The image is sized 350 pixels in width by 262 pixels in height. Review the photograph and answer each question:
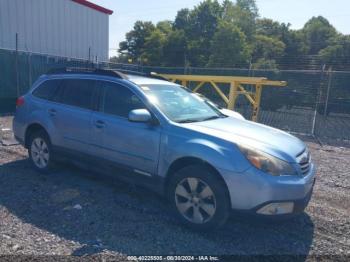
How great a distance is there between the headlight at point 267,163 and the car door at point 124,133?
1.13 metres

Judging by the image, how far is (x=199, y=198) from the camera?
12.4 feet

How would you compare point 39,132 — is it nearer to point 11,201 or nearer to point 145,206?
point 11,201

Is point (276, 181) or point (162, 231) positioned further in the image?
point (162, 231)

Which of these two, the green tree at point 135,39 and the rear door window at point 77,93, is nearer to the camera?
the rear door window at point 77,93

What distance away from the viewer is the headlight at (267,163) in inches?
138

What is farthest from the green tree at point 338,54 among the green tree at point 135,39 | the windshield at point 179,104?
the green tree at point 135,39

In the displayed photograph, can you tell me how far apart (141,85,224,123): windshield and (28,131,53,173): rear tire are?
A: 2.08 meters

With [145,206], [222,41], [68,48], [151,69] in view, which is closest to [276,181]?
[145,206]

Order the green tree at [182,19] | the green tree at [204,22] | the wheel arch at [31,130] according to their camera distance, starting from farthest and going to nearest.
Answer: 1. the green tree at [182,19]
2. the green tree at [204,22]
3. the wheel arch at [31,130]

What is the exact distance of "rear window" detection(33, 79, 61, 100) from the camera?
5.60 m

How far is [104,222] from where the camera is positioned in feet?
13.0

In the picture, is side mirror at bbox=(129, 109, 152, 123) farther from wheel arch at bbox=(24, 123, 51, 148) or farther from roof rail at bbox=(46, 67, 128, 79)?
wheel arch at bbox=(24, 123, 51, 148)

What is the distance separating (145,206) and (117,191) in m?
0.68

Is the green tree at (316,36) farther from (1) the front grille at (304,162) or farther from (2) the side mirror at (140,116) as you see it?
(2) the side mirror at (140,116)
